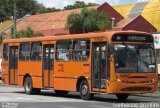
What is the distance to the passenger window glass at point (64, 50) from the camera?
23.1 meters

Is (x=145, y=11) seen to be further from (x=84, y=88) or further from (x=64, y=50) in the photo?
(x=84, y=88)

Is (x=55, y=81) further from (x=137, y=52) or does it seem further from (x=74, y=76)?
(x=137, y=52)

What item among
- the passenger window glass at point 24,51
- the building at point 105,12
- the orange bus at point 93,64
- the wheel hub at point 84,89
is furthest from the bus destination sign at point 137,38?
the building at point 105,12

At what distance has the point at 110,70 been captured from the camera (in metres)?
20.1

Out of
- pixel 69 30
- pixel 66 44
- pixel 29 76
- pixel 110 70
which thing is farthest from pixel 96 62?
pixel 69 30

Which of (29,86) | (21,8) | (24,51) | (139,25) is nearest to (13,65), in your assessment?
(24,51)

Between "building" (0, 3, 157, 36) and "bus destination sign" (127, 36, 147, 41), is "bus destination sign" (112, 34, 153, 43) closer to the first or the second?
"bus destination sign" (127, 36, 147, 41)

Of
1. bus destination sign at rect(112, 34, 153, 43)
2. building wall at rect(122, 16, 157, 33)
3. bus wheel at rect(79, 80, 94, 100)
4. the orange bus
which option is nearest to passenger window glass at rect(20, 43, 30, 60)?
the orange bus

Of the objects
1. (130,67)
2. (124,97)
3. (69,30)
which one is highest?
(69,30)

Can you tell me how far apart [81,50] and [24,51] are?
550cm

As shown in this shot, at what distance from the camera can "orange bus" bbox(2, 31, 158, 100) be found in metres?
20.2

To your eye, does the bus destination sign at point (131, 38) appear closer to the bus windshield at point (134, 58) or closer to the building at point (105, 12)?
the bus windshield at point (134, 58)

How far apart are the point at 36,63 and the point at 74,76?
11.7ft

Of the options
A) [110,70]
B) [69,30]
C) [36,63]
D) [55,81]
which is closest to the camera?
[110,70]
